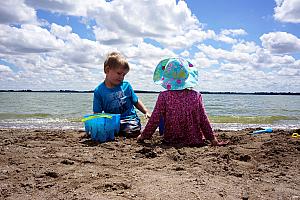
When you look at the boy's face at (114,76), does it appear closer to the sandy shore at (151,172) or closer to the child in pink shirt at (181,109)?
the child in pink shirt at (181,109)

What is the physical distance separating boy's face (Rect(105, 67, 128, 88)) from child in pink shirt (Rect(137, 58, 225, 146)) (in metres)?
0.88

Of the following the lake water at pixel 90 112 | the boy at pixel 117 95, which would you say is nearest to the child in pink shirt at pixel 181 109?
the boy at pixel 117 95

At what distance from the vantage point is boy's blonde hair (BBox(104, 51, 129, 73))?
4.81 meters

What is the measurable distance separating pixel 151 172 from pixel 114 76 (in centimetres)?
243

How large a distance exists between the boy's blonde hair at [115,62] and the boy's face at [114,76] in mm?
49

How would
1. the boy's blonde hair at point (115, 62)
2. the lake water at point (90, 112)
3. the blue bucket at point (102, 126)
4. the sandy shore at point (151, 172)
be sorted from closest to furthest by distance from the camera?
1. the sandy shore at point (151, 172)
2. the blue bucket at point (102, 126)
3. the boy's blonde hair at point (115, 62)
4. the lake water at point (90, 112)

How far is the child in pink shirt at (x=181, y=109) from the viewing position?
416 centimetres

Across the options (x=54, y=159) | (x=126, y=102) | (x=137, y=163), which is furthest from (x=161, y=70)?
(x=54, y=159)

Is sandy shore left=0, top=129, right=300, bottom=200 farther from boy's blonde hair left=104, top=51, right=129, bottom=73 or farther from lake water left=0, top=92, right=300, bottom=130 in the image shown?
lake water left=0, top=92, right=300, bottom=130

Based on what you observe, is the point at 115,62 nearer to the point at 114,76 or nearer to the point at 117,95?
the point at 114,76

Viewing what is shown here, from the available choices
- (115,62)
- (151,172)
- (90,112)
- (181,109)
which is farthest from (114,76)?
(90,112)

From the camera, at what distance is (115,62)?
4812mm

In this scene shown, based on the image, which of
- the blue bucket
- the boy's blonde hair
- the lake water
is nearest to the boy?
the boy's blonde hair

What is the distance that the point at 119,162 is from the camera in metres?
3.22
